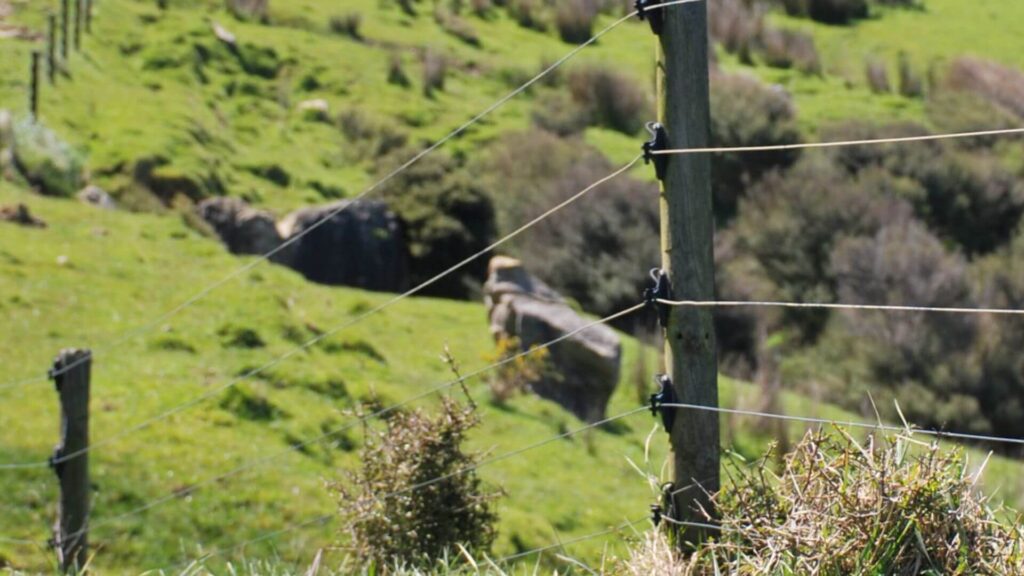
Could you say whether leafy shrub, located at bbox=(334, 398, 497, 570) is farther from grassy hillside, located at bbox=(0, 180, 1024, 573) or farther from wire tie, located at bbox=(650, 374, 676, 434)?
grassy hillside, located at bbox=(0, 180, 1024, 573)

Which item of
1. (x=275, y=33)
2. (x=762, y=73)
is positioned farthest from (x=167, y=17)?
(x=762, y=73)

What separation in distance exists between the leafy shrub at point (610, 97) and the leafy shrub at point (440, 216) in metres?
8.03

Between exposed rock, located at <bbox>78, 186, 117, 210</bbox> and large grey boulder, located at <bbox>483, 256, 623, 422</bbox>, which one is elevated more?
exposed rock, located at <bbox>78, 186, 117, 210</bbox>

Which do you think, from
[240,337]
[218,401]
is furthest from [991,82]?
[218,401]

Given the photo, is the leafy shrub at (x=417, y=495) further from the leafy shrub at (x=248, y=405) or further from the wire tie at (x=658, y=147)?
the leafy shrub at (x=248, y=405)

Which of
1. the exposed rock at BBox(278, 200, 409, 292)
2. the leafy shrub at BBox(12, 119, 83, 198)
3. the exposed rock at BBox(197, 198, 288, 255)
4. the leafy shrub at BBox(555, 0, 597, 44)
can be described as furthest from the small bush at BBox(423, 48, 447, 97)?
the leafy shrub at BBox(12, 119, 83, 198)

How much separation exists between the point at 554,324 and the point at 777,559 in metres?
16.1

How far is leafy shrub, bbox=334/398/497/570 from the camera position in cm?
685

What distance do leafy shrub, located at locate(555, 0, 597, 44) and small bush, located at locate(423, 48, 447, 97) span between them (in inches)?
274

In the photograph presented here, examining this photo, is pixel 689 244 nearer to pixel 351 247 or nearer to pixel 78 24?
pixel 351 247

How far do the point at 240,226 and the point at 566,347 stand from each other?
730 cm

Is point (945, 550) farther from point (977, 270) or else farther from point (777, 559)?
→ point (977, 270)

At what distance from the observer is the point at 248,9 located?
124 ft

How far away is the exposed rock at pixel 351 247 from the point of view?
25578 millimetres
